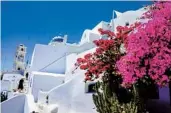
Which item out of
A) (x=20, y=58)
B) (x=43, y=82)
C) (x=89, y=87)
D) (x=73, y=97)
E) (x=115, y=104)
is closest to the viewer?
(x=115, y=104)

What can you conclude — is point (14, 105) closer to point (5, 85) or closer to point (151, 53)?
point (151, 53)

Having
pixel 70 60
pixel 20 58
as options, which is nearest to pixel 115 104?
pixel 70 60

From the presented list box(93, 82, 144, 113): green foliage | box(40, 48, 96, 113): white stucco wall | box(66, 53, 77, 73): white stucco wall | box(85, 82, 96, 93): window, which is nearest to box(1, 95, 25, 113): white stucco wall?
box(66, 53, 77, 73): white stucco wall

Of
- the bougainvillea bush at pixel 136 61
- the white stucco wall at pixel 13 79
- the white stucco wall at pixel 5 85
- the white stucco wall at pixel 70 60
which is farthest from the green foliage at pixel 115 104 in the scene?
the white stucco wall at pixel 5 85

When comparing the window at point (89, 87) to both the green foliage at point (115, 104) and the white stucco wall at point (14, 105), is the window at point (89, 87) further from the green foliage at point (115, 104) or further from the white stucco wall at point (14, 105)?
the white stucco wall at point (14, 105)

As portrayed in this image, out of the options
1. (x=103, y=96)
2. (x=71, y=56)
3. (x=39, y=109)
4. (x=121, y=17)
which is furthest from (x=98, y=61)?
(x=121, y=17)

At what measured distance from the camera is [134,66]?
947 cm

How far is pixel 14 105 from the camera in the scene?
22156mm

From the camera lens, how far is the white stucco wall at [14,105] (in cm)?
2111

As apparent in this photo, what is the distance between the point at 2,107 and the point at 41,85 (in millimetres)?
3772

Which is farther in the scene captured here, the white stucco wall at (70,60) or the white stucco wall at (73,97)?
the white stucco wall at (70,60)

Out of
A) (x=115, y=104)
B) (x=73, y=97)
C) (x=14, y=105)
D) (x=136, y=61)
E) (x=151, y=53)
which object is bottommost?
(x=14, y=105)

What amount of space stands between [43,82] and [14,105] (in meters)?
3.22

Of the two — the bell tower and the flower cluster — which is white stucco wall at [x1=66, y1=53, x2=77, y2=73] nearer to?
the flower cluster
